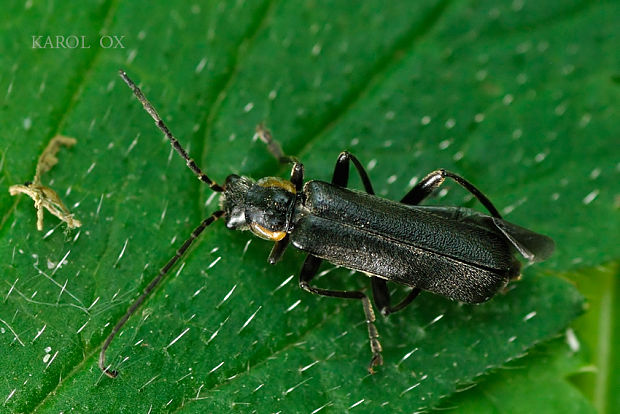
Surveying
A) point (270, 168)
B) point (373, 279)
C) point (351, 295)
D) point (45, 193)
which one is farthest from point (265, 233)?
point (45, 193)

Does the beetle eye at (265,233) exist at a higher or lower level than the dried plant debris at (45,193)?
lower

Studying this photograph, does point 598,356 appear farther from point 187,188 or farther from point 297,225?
point 187,188

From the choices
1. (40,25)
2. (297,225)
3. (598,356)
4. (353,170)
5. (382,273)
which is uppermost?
(40,25)

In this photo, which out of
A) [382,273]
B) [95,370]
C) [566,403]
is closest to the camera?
[95,370]

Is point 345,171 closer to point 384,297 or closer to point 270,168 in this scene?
point 270,168

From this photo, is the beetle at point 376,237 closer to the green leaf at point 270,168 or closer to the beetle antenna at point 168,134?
the beetle antenna at point 168,134

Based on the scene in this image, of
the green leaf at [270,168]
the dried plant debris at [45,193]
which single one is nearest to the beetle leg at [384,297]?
the green leaf at [270,168]

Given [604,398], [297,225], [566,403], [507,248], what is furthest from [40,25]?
[604,398]
